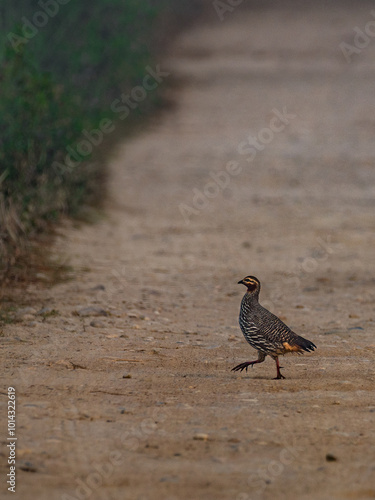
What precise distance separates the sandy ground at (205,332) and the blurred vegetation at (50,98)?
61 centimetres

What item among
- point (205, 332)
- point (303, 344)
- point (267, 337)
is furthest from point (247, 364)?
point (205, 332)

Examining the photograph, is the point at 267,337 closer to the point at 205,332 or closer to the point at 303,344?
the point at 303,344

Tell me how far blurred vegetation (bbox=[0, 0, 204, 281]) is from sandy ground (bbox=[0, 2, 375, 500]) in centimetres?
61

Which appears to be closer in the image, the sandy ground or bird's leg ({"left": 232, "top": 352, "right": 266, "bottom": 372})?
the sandy ground

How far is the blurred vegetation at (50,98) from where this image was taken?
974cm

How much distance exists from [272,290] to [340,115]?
12.6 meters

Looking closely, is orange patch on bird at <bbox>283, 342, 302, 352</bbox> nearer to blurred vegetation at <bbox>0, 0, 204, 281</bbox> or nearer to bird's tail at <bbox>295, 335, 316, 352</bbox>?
bird's tail at <bbox>295, 335, 316, 352</bbox>

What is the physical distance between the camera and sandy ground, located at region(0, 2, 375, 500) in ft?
13.1

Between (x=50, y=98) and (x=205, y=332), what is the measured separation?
213 inches

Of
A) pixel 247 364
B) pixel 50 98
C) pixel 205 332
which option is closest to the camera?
pixel 247 364

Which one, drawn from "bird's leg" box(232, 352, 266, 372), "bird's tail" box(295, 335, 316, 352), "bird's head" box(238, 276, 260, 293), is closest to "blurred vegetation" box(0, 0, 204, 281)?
"bird's head" box(238, 276, 260, 293)

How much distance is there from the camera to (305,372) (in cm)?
561

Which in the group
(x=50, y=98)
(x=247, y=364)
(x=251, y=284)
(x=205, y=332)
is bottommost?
(x=205, y=332)

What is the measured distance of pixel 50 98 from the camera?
11094 mm
